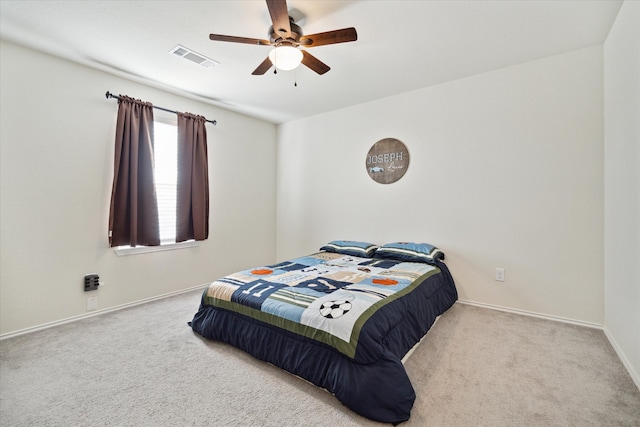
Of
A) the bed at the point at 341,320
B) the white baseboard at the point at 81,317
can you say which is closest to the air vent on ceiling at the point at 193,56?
the bed at the point at 341,320

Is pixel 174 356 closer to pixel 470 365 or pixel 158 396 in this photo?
pixel 158 396

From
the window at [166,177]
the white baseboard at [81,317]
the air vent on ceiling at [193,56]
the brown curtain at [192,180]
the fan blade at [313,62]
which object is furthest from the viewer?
the brown curtain at [192,180]

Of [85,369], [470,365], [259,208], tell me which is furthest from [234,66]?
[470,365]

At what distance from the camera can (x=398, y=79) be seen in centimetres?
326

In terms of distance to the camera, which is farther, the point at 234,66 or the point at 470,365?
the point at 234,66

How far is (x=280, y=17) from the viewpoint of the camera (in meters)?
1.81

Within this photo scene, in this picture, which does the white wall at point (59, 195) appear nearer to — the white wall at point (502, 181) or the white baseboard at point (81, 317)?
the white baseboard at point (81, 317)

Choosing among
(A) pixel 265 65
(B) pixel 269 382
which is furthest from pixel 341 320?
(A) pixel 265 65

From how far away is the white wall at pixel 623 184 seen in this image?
6.03 ft

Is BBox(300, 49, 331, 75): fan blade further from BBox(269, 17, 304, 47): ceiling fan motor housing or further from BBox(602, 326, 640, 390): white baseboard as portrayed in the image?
BBox(602, 326, 640, 390): white baseboard

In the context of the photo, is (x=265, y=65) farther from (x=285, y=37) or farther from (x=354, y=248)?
(x=354, y=248)

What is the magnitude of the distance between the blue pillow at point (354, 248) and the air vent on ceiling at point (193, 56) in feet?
8.20

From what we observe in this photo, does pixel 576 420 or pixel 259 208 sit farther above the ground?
pixel 259 208

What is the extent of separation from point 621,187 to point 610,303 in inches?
39.0
